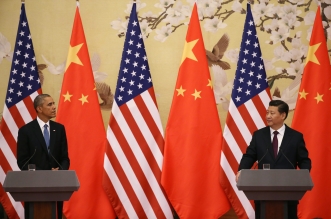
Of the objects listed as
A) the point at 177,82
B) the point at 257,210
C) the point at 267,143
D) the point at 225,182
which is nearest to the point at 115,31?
the point at 177,82

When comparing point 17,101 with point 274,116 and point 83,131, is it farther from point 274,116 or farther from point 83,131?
point 274,116

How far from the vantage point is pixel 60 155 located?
5.18 metres

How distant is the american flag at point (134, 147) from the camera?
242 inches

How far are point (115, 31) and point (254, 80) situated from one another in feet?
5.51

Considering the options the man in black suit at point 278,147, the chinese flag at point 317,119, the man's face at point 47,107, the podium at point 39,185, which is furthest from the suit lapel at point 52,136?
the chinese flag at point 317,119

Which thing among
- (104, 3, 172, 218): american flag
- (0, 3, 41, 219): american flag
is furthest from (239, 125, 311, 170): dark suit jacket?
(0, 3, 41, 219): american flag

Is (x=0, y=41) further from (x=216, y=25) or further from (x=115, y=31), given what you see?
(x=216, y=25)

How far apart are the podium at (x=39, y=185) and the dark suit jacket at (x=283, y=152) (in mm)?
1535

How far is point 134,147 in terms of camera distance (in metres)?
6.20

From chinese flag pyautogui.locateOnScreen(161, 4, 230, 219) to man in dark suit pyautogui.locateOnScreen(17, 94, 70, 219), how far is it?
1359 millimetres

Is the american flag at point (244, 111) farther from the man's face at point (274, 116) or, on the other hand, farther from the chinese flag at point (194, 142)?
the man's face at point (274, 116)

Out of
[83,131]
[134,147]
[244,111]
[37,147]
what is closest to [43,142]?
[37,147]

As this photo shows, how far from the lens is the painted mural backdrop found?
656cm

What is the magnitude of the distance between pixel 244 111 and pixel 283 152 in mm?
1316
